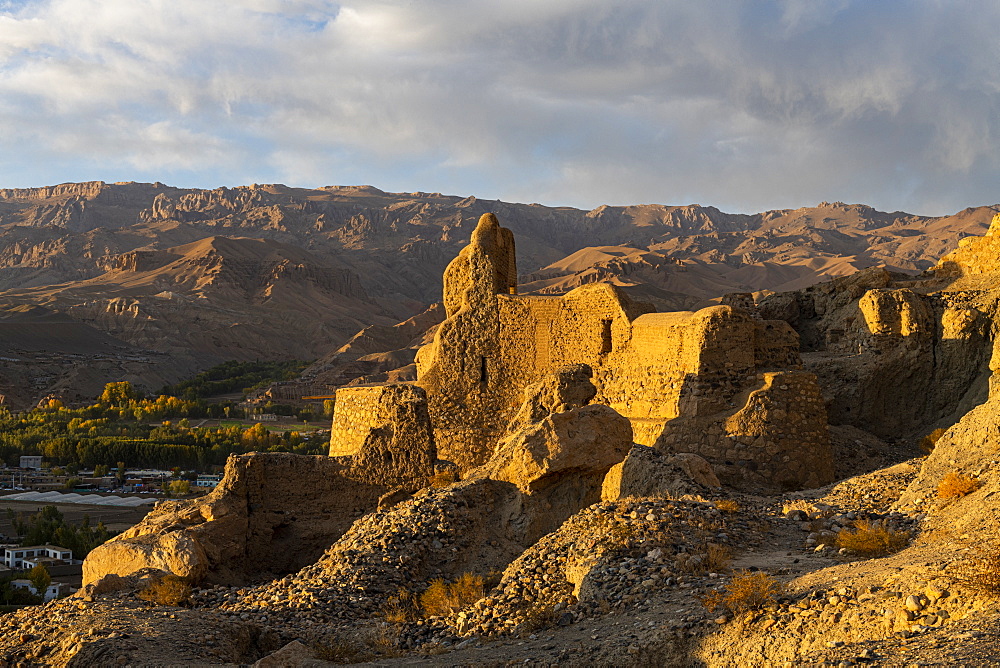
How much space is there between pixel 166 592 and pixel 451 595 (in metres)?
3.43

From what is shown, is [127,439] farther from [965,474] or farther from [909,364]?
[965,474]

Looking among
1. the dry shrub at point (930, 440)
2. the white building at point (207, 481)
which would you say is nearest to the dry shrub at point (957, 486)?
the dry shrub at point (930, 440)

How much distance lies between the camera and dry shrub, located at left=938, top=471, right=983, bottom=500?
9930 millimetres

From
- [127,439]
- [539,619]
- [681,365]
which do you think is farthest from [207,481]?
[539,619]

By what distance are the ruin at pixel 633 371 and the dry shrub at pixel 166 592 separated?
469cm

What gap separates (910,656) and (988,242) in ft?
55.5

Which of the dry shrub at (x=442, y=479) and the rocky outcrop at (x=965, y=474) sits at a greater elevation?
the rocky outcrop at (x=965, y=474)

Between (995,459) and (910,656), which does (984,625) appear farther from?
(995,459)

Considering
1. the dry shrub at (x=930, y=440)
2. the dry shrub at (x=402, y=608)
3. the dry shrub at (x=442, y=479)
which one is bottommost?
the dry shrub at (x=402, y=608)

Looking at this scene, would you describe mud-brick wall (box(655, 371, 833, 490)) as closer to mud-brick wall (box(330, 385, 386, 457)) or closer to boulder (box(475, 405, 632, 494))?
boulder (box(475, 405, 632, 494))

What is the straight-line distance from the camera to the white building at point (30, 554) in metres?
38.2

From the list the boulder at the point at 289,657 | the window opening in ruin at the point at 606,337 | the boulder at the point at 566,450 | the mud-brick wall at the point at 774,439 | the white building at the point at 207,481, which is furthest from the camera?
the white building at the point at 207,481

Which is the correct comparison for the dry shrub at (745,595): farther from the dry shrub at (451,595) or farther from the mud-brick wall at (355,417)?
the mud-brick wall at (355,417)

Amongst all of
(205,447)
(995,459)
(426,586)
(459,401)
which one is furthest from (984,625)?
(205,447)
